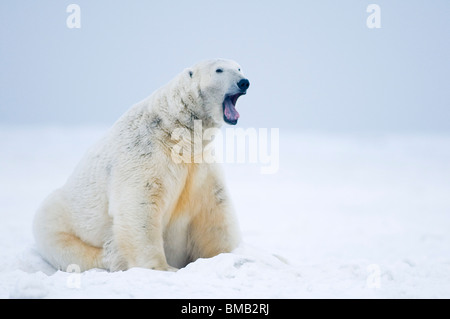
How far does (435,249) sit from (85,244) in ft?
18.1

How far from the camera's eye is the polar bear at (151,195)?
4.37 meters

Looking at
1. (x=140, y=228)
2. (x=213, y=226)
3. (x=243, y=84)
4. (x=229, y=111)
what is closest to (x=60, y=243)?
(x=140, y=228)

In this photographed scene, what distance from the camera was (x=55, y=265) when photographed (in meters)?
4.86

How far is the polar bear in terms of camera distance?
4367 millimetres

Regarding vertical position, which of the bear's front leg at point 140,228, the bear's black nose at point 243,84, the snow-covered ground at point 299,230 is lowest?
the snow-covered ground at point 299,230

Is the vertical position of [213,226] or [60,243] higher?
[213,226]

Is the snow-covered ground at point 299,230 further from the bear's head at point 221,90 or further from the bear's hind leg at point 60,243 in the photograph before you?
the bear's head at point 221,90

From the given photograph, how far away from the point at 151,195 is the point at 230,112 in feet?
3.34

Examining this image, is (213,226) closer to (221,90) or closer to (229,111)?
(229,111)

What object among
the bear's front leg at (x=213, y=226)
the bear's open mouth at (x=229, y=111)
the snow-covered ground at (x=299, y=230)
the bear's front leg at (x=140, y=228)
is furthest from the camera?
the bear's front leg at (x=213, y=226)

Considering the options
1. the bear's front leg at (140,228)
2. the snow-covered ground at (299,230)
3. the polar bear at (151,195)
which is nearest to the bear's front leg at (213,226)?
the polar bear at (151,195)

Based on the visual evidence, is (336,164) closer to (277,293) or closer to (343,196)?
(343,196)

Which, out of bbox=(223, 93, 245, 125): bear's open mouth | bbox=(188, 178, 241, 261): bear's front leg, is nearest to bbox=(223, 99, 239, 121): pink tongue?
bbox=(223, 93, 245, 125): bear's open mouth

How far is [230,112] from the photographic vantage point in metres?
4.66
